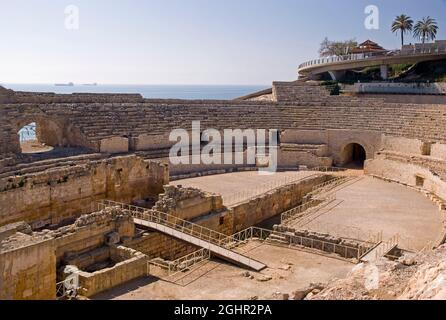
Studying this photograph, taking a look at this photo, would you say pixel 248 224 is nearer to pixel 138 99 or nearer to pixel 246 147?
pixel 246 147

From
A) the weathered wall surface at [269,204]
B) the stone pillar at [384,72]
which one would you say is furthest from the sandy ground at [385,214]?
the stone pillar at [384,72]

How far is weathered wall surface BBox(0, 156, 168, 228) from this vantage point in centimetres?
1523

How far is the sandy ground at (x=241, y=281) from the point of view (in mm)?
11250

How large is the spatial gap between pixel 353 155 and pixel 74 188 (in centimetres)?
1928

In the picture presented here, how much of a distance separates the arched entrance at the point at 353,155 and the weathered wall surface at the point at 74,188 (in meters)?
13.3

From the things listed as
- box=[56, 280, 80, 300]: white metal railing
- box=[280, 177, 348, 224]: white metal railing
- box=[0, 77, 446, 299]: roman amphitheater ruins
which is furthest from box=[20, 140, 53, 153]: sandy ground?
box=[56, 280, 80, 300]: white metal railing

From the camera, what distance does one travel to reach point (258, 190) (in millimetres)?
21875

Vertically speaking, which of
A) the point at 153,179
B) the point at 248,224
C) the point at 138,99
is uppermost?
the point at 138,99

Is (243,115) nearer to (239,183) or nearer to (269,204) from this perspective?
(239,183)

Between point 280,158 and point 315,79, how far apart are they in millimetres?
18782

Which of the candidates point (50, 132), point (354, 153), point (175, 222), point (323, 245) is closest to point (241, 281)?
point (323, 245)

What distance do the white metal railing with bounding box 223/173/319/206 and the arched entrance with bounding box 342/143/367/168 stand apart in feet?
15.6
